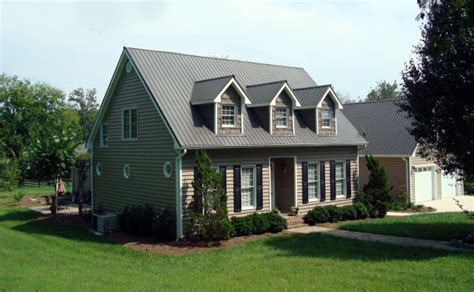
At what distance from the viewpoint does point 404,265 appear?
12.7m

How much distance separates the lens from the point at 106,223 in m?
19.9

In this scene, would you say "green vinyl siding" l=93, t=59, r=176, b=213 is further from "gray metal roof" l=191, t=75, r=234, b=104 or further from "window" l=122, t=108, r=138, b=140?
"gray metal roof" l=191, t=75, r=234, b=104

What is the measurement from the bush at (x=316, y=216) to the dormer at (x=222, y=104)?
469 cm

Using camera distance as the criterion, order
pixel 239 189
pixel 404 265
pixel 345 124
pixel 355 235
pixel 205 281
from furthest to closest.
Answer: pixel 345 124
pixel 239 189
pixel 355 235
pixel 404 265
pixel 205 281

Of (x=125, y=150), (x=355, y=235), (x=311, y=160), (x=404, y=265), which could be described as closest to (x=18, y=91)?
(x=125, y=150)

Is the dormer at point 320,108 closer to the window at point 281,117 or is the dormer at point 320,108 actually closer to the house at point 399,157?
the window at point 281,117

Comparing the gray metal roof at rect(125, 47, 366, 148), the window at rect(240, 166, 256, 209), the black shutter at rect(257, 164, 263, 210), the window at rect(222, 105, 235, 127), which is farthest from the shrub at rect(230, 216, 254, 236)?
the window at rect(222, 105, 235, 127)

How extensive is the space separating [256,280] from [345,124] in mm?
15373

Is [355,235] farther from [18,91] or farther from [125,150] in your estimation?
[18,91]

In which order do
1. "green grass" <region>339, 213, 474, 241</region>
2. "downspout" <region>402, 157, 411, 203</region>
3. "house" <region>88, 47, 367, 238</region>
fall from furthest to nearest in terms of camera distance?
"downspout" <region>402, 157, 411, 203</region>
"house" <region>88, 47, 367, 238</region>
"green grass" <region>339, 213, 474, 241</region>

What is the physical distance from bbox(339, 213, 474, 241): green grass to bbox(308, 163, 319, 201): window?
220cm

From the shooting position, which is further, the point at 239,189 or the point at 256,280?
the point at 239,189

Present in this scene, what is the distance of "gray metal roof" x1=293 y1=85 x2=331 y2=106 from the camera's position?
73.3ft

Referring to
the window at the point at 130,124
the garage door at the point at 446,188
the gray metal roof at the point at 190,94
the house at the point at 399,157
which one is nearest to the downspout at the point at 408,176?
the house at the point at 399,157
